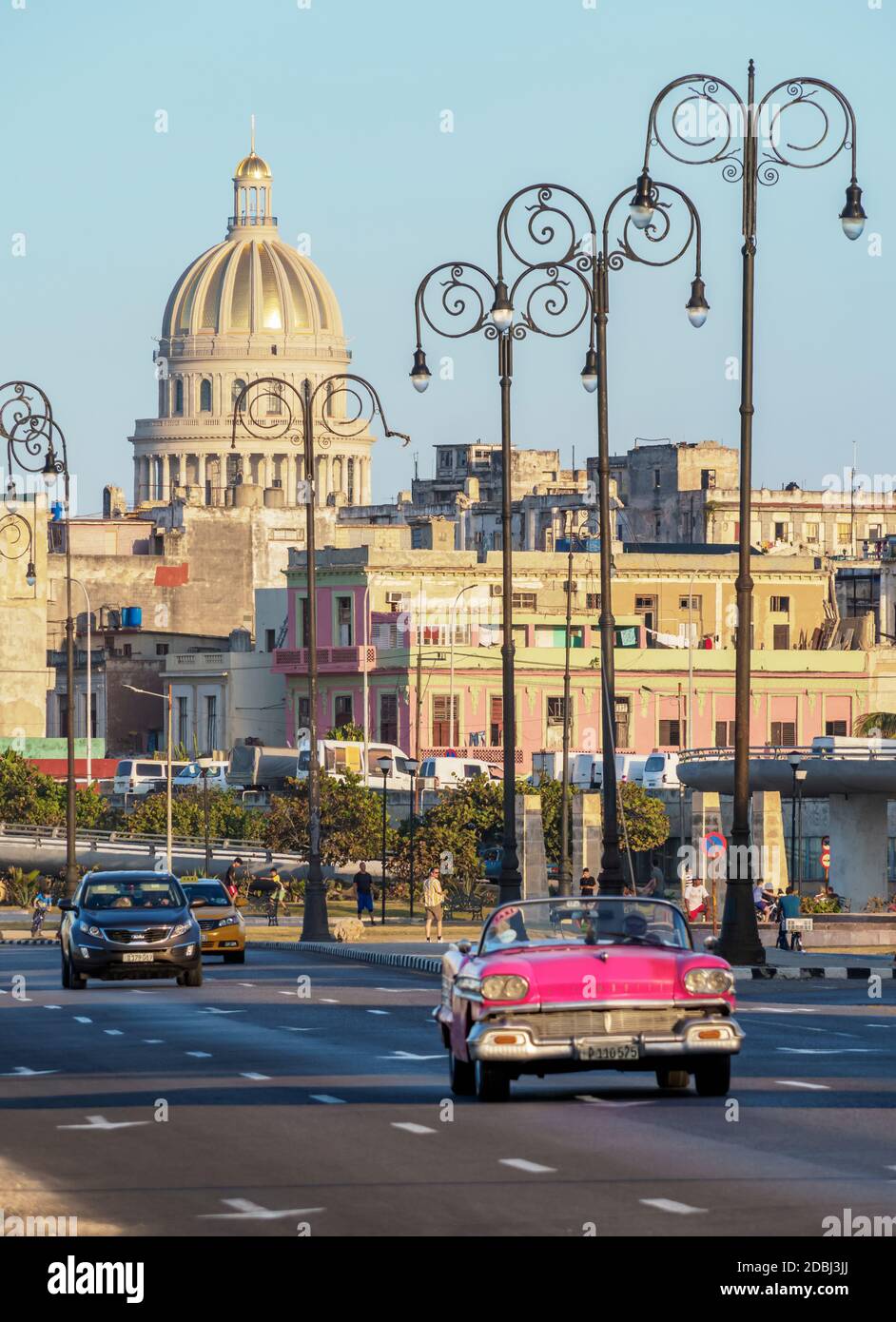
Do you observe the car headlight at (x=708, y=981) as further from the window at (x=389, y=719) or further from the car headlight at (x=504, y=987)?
the window at (x=389, y=719)

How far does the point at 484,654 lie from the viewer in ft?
326

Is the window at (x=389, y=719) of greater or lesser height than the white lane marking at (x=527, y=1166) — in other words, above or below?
below

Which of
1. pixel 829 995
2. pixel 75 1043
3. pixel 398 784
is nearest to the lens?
pixel 75 1043

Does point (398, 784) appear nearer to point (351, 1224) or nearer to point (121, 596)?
point (121, 596)

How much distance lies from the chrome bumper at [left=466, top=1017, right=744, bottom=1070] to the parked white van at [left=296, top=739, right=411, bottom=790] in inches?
2786

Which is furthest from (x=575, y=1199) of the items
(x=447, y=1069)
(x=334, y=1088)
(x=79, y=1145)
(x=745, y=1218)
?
(x=447, y=1069)

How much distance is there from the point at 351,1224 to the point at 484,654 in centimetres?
8656

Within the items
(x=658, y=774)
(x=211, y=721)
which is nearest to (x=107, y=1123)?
(x=658, y=774)

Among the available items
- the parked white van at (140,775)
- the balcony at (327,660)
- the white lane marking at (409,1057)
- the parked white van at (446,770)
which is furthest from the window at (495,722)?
the white lane marking at (409,1057)

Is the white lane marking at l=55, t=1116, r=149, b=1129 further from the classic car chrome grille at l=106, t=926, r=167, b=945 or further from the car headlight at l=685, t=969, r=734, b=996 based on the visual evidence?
the classic car chrome grille at l=106, t=926, r=167, b=945

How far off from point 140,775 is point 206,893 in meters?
55.4

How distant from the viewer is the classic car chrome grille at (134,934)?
111 feet

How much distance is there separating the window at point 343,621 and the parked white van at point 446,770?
13022mm

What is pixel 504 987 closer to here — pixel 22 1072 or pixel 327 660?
pixel 22 1072
